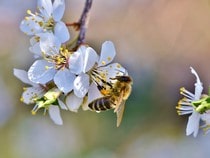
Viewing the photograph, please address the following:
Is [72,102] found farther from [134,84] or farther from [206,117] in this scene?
[134,84]

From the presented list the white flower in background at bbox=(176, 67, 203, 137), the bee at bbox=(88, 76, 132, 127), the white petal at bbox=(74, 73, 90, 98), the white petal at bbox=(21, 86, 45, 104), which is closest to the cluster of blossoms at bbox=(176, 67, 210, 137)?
the white flower in background at bbox=(176, 67, 203, 137)

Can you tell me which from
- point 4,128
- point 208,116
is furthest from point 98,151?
point 208,116

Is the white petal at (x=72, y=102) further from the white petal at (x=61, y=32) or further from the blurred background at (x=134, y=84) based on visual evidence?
the blurred background at (x=134, y=84)

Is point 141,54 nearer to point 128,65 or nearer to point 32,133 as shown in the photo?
point 128,65

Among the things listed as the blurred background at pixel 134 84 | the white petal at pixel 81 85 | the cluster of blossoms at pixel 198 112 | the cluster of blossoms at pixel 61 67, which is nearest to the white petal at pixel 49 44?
the cluster of blossoms at pixel 61 67

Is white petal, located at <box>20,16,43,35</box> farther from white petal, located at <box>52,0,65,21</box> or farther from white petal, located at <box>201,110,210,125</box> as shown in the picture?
white petal, located at <box>201,110,210,125</box>

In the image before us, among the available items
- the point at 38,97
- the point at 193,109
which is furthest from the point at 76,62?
the point at 193,109
